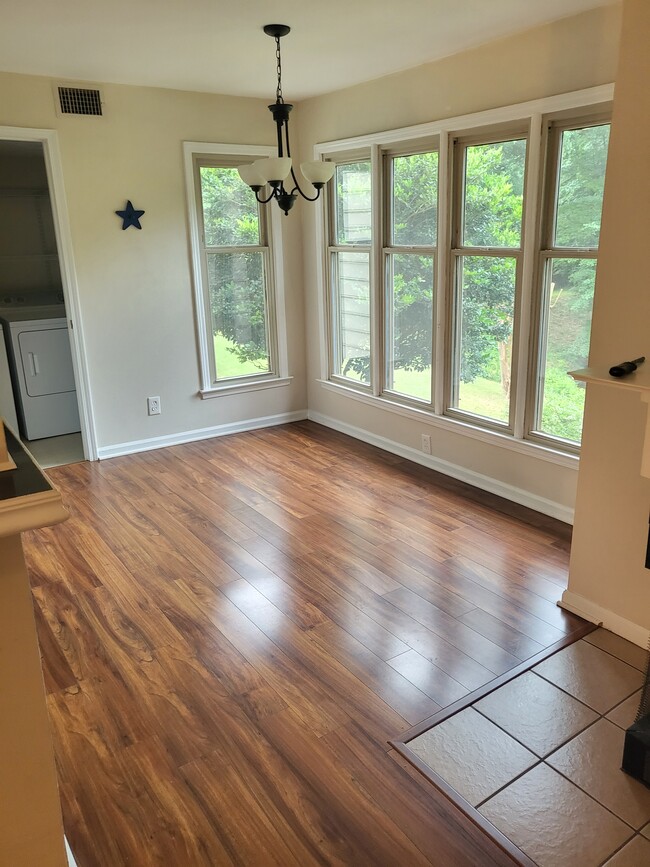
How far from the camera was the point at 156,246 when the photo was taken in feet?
15.3

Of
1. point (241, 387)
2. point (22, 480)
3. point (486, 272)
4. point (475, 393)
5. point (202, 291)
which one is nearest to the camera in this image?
point (22, 480)

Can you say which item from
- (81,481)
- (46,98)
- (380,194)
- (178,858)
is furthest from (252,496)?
(46,98)

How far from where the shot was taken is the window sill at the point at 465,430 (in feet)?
11.7

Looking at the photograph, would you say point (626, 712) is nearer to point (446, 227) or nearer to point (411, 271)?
point (446, 227)

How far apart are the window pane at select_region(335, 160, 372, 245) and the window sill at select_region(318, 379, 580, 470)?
1.10 m

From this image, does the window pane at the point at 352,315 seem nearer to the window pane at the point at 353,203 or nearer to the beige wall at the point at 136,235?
the window pane at the point at 353,203

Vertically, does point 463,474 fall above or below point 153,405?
below

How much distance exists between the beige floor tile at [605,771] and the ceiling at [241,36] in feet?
9.53

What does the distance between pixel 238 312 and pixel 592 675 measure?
3655 millimetres

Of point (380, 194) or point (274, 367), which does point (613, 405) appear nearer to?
point (380, 194)

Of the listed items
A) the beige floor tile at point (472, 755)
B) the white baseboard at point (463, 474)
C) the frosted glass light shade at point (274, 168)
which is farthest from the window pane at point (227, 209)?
the beige floor tile at point (472, 755)

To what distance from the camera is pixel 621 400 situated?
2451mm

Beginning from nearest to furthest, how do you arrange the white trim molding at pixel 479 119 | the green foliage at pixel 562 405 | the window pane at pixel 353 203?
the white trim molding at pixel 479 119 → the green foliage at pixel 562 405 → the window pane at pixel 353 203

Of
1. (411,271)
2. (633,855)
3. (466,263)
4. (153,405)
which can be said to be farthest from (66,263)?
(633,855)
